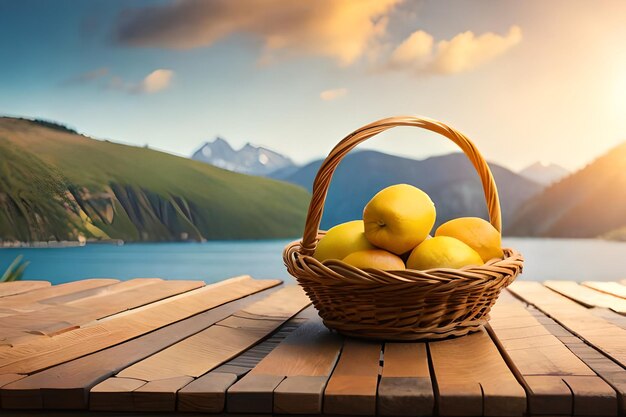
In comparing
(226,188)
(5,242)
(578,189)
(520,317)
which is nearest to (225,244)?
(226,188)

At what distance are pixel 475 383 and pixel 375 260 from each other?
336 mm

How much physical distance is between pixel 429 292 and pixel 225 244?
359 cm

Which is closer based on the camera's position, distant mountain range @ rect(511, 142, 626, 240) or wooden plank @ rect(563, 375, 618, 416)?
wooden plank @ rect(563, 375, 618, 416)

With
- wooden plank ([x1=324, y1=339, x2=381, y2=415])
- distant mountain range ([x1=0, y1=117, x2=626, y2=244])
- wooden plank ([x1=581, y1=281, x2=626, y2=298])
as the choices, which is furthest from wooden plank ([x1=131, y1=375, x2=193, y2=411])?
distant mountain range ([x1=0, y1=117, x2=626, y2=244])

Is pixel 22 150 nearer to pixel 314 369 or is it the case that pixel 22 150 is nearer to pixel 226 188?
pixel 226 188

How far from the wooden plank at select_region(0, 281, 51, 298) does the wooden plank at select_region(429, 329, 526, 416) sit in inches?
52.4

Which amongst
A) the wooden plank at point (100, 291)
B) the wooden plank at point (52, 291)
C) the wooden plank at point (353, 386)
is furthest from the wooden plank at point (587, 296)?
the wooden plank at point (52, 291)

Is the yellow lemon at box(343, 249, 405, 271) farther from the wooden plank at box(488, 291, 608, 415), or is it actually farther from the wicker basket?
the wooden plank at box(488, 291, 608, 415)

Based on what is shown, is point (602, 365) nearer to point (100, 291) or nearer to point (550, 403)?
point (550, 403)

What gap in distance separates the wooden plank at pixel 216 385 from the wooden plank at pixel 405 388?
0.71 ft

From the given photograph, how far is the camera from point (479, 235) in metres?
1.32

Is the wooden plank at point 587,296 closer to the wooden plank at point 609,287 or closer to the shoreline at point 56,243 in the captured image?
the wooden plank at point 609,287

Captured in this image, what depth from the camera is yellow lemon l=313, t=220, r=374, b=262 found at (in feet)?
4.17

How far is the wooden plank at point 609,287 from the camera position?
189 cm
